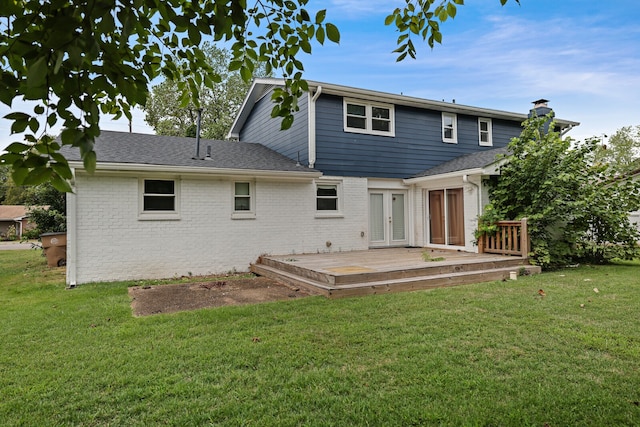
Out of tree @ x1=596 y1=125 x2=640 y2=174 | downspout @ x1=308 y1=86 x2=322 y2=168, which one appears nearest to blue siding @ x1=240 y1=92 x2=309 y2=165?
downspout @ x1=308 y1=86 x2=322 y2=168

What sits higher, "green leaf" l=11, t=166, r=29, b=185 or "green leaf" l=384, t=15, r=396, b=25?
"green leaf" l=384, t=15, r=396, b=25

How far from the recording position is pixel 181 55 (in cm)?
261

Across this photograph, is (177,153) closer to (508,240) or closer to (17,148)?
(508,240)

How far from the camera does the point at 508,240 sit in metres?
9.47

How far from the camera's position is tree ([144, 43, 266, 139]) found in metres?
24.3

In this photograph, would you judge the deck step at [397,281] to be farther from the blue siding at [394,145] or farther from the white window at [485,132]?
the white window at [485,132]

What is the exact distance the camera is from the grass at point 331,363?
2.61m

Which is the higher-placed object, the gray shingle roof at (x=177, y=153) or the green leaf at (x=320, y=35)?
the gray shingle roof at (x=177, y=153)

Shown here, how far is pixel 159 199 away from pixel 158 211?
0.31 metres

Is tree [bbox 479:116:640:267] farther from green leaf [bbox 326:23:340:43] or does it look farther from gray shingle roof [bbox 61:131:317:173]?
green leaf [bbox 326:23:340:43]

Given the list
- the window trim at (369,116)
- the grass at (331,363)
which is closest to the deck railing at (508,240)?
the grass at (331,363)

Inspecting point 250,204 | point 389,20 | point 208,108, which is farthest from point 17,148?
point 208,108

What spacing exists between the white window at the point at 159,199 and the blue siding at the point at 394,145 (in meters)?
4.20

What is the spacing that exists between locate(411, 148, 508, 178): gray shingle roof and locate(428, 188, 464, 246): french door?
653mm
